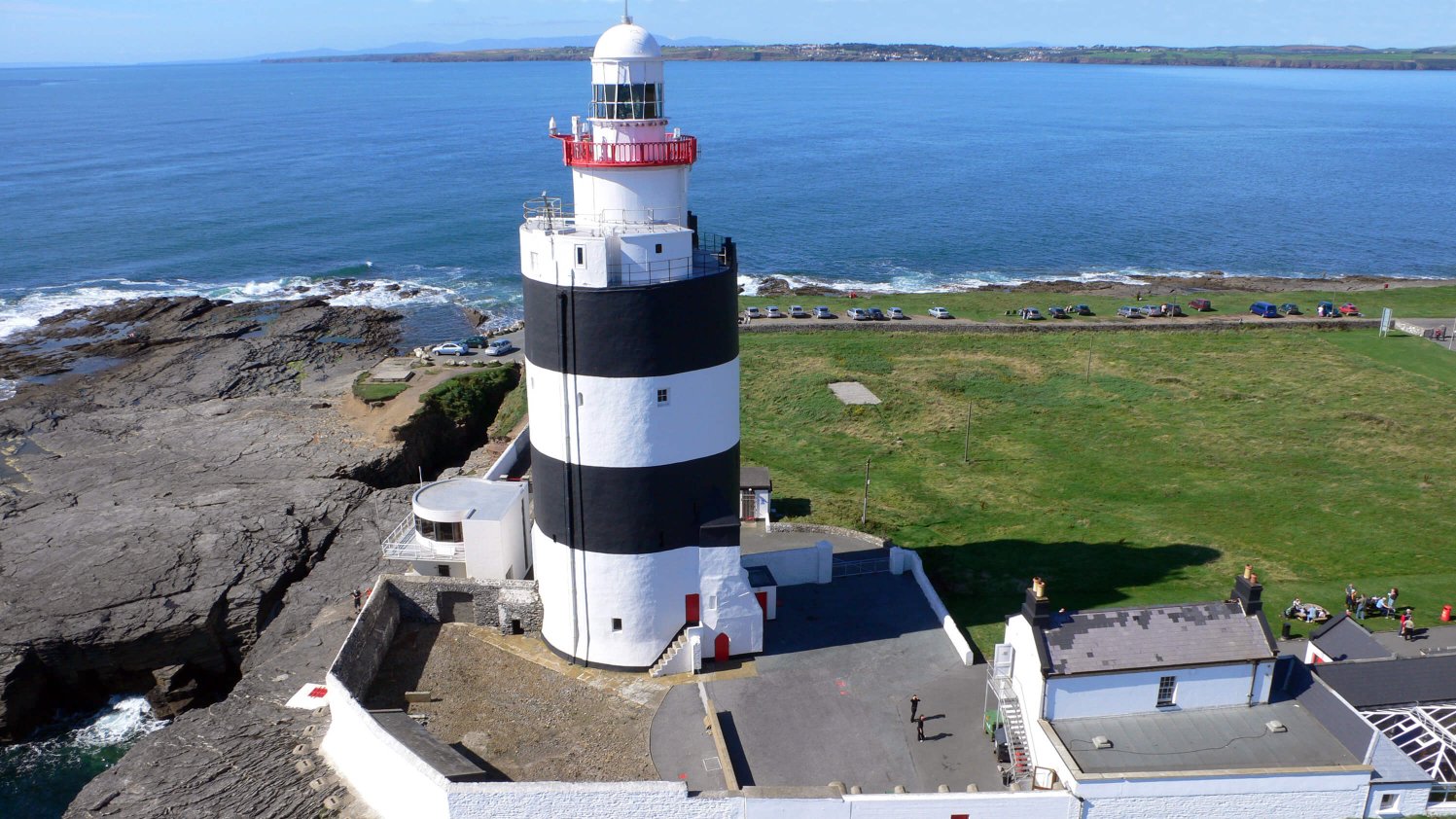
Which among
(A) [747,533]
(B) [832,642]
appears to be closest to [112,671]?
(A) [747,533]

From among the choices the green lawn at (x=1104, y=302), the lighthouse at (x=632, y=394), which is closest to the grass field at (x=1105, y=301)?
the green lawn at (x=1104, y=302)

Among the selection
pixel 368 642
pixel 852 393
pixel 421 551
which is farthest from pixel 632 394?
pixel 852 393

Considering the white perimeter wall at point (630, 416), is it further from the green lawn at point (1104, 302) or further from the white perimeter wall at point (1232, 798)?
the green lawn at point (1104, 302)

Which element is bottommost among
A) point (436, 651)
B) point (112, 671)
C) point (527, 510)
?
point (112, 671)

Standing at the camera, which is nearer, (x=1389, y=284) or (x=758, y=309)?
(x=758, y=309)

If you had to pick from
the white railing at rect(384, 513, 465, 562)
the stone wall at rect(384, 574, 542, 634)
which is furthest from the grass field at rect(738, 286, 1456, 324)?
the stone wall at rect(384, 574, 542, 634)

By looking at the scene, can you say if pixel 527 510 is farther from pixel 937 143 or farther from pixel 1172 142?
pixel 1172 142

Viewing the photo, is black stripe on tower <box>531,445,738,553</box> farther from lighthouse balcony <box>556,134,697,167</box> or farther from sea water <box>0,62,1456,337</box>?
sea water <box>0,62,1456,337</box>

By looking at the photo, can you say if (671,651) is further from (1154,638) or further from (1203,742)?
(1203,742)
